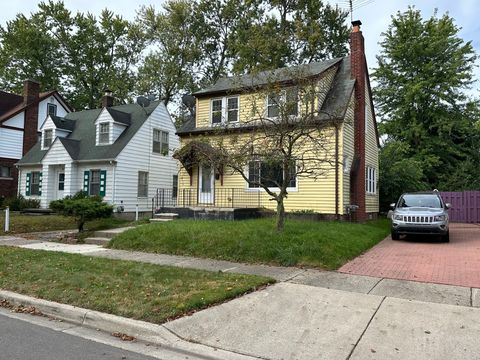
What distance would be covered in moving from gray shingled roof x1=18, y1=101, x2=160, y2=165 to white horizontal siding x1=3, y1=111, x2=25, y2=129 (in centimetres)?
222

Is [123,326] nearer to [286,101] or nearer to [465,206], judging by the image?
[286,101]

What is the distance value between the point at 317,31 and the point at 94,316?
31.0m

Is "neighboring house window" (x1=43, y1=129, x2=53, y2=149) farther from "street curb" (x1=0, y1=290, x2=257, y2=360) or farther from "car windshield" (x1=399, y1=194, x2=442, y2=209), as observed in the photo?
"car windshield" (x1=399, y1=194, x2=442, y2=209)

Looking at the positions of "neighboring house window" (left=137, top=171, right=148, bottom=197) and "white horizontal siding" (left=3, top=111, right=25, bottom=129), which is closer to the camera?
"neighboring house window" (left=137, top=171, right=148, bottom=197)

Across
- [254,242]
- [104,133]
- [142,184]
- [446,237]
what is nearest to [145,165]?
[142,184]

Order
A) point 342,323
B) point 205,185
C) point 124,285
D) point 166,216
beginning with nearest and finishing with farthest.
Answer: point 342,323
point 124,285
point 166,216
point 205,185

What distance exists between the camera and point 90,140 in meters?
24.2

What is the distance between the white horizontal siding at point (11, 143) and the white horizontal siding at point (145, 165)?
10.2 m

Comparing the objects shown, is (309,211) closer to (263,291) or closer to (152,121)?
(263,291)

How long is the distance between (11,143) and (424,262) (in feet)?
89.5

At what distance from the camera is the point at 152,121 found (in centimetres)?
2456

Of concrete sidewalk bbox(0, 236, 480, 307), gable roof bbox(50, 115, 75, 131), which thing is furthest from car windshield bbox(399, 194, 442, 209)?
gable roof bbox(50, 115, 75, 131)

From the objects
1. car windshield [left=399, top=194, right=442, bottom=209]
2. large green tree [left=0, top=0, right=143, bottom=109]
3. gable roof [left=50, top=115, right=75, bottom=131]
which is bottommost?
car windshield [left=399, top=194, right=442, bottom=209]

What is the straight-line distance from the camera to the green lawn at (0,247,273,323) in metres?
5.94
